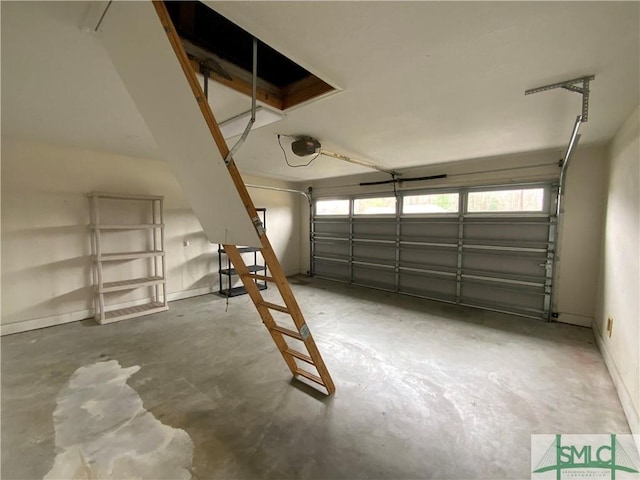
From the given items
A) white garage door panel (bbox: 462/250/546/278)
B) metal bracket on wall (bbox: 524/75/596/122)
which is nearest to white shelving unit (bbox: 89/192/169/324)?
metal bracket on wall (bbox: 524/75/596/122)

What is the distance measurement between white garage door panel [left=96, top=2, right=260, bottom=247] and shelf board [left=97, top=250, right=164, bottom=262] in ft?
8.76

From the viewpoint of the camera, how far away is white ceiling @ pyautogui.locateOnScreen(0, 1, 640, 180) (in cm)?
126

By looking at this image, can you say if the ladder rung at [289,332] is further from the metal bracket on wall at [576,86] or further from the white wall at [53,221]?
the white wall at [53,221]

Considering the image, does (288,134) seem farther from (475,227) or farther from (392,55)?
(475,227)

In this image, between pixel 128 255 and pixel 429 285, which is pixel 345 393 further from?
pixel 128 255

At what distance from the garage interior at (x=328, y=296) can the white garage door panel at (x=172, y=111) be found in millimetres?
15

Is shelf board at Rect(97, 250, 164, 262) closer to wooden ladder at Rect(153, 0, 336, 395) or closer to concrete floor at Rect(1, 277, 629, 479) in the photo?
concrete floor at Rect(1, 277, 629, 479)

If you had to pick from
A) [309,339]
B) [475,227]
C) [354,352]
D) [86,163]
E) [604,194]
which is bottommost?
[354,352]

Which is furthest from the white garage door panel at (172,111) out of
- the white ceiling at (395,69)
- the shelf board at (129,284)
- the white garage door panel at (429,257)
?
the white garage door panel at (429,257)

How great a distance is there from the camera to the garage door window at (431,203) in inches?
185

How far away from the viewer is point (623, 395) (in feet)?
6.67

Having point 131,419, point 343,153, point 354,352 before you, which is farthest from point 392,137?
point 131,419

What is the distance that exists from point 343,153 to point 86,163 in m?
3.56

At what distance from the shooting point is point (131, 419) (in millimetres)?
1873
